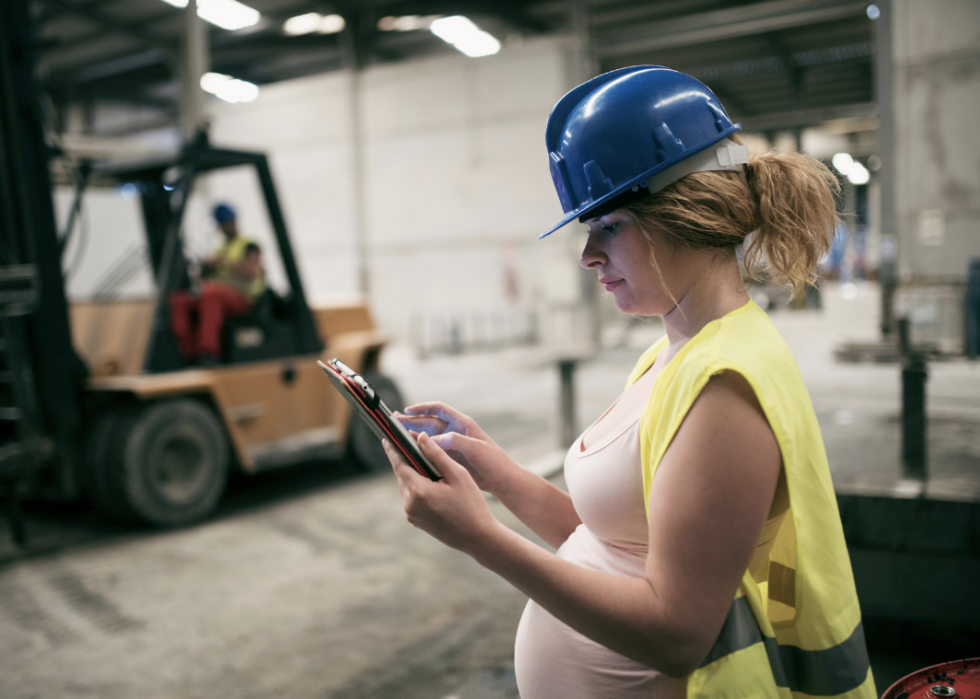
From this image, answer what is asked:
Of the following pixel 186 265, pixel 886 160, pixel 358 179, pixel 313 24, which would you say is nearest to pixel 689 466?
A: pixel 186 265

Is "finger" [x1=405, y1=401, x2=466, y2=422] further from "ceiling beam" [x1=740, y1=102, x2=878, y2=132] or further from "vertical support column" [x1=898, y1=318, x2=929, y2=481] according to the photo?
"ceiling beam" [x1=740, y1=102, x2=878, y2=132]

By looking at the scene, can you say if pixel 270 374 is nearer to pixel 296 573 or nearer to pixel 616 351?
pixel 296 573

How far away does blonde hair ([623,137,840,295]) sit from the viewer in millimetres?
1030

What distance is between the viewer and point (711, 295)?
1084 millimetres

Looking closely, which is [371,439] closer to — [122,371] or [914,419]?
[122,371]

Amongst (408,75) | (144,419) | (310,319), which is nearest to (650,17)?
(408,75)

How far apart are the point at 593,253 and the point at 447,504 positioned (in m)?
0.45

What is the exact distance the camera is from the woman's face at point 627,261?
3.48 feet

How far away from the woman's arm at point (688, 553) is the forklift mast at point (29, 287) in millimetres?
4682

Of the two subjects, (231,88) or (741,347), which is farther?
(231,88)

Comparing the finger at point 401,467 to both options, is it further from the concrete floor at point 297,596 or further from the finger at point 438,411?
the concrete floor at point 297,596

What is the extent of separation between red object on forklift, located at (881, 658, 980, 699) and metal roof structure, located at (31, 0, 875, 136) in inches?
438

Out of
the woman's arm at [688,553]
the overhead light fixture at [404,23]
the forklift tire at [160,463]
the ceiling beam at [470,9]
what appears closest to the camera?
the woman's arm at [688,553]

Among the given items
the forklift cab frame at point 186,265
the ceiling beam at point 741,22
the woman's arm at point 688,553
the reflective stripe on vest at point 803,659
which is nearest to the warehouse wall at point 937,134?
the ceiling beam at point 741,22
